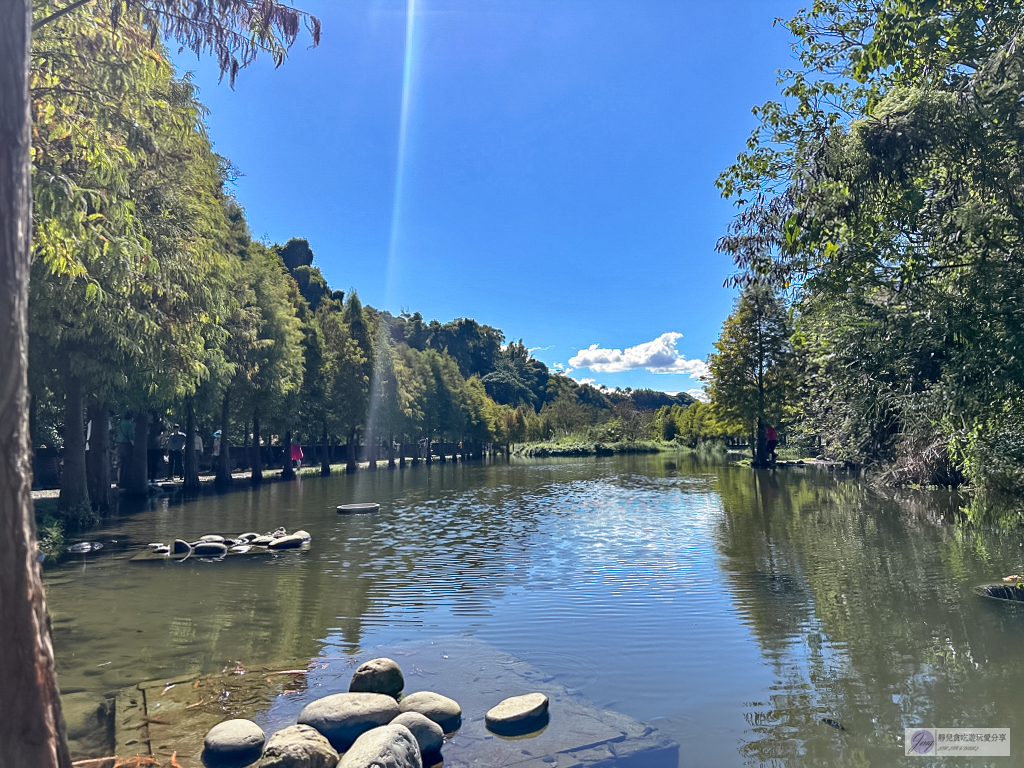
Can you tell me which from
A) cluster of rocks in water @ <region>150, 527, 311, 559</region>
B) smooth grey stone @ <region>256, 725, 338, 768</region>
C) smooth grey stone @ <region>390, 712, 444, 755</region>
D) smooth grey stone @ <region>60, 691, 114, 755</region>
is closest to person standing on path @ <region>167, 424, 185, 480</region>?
cluster of rocks in water @ <region>150, 527, 311, 559</region>

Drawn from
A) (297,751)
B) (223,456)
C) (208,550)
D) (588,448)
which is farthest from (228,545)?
(588,448)

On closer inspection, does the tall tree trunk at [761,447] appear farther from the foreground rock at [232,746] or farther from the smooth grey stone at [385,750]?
the foreground rock at [232,746]

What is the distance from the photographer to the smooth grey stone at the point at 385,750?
4.89 m

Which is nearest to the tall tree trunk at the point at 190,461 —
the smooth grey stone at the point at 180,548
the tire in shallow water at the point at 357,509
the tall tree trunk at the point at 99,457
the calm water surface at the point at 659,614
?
the tall tree trunk at the point at 99,457

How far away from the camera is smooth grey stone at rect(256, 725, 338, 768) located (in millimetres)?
5055

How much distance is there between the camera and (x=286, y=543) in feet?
51.2

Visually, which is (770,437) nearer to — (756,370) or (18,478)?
(756,370)

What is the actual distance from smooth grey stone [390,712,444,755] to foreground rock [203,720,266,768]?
1.10 m

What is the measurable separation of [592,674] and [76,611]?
781 centimetres

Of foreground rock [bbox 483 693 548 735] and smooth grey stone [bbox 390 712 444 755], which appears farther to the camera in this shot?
foreground rock [bbox 483 693 548 735]

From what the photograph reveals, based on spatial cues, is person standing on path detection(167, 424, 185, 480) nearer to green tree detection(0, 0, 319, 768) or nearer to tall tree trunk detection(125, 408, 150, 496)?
tall tree trunk detection(125, 408, 150, 496)

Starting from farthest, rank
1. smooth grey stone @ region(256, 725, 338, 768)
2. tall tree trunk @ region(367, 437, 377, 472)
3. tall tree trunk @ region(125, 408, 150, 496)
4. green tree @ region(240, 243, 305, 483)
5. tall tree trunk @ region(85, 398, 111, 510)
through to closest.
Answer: tall tree trunk @ region(367, 437, 377, 472) → green tree @ region(240, 243, 305, 483) → tall tree trunk @ region(125, 408, 150, 496) → tall tree trunk @ region(85, 398, 111, 510) → smooth grey stone @ region(256, 725, 338, 768)

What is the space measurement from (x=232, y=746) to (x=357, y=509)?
17.9 meters

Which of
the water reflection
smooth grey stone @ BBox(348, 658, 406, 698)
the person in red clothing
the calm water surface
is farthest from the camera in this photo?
the person in red clothing
